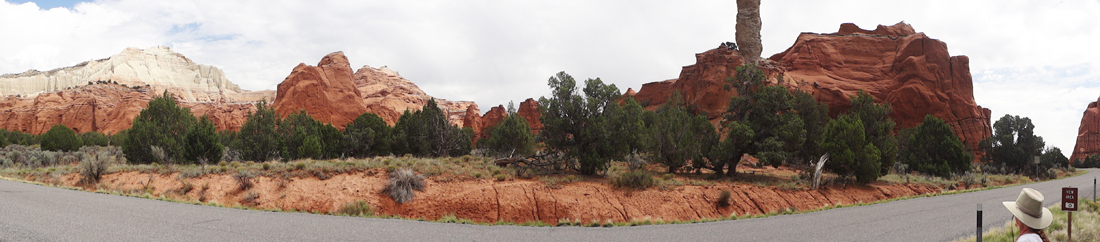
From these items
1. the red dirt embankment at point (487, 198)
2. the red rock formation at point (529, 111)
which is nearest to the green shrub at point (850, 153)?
the red dirt embankment at point (487, 198)

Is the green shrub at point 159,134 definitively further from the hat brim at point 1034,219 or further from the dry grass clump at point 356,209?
the hat brim at point 1034,219

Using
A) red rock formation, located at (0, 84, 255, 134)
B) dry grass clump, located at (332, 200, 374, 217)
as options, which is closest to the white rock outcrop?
red rock formation, located at (0, 84, 255, 134)

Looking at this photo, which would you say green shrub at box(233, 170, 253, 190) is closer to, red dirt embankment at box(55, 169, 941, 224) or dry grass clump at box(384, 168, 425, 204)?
red dirt embankment at box(55, 169, 941, 224)

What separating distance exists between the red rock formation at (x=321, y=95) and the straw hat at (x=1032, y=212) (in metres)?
75.1

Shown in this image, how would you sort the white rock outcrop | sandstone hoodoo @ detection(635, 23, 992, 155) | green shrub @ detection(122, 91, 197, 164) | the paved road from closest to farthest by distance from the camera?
the paved road → green shrub @ detection(122, 91, 197, 164) → sandstone hoodoo @ detection(635, 23, 992, 155) → the white rock outcrop

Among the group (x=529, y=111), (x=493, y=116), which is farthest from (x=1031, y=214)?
(x=493, y=116)

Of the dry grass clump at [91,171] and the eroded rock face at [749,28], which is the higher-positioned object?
the eroded rock face at [749,28]

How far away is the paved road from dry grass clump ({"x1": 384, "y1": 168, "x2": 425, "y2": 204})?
21.1 ft

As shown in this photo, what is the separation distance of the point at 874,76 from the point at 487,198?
179 feet

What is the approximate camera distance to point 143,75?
112 metres

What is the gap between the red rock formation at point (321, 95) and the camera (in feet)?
234

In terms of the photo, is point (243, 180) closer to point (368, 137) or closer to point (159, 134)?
point (159, 134)

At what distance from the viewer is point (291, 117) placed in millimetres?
39281

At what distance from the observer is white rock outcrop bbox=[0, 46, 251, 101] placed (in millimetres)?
104625
